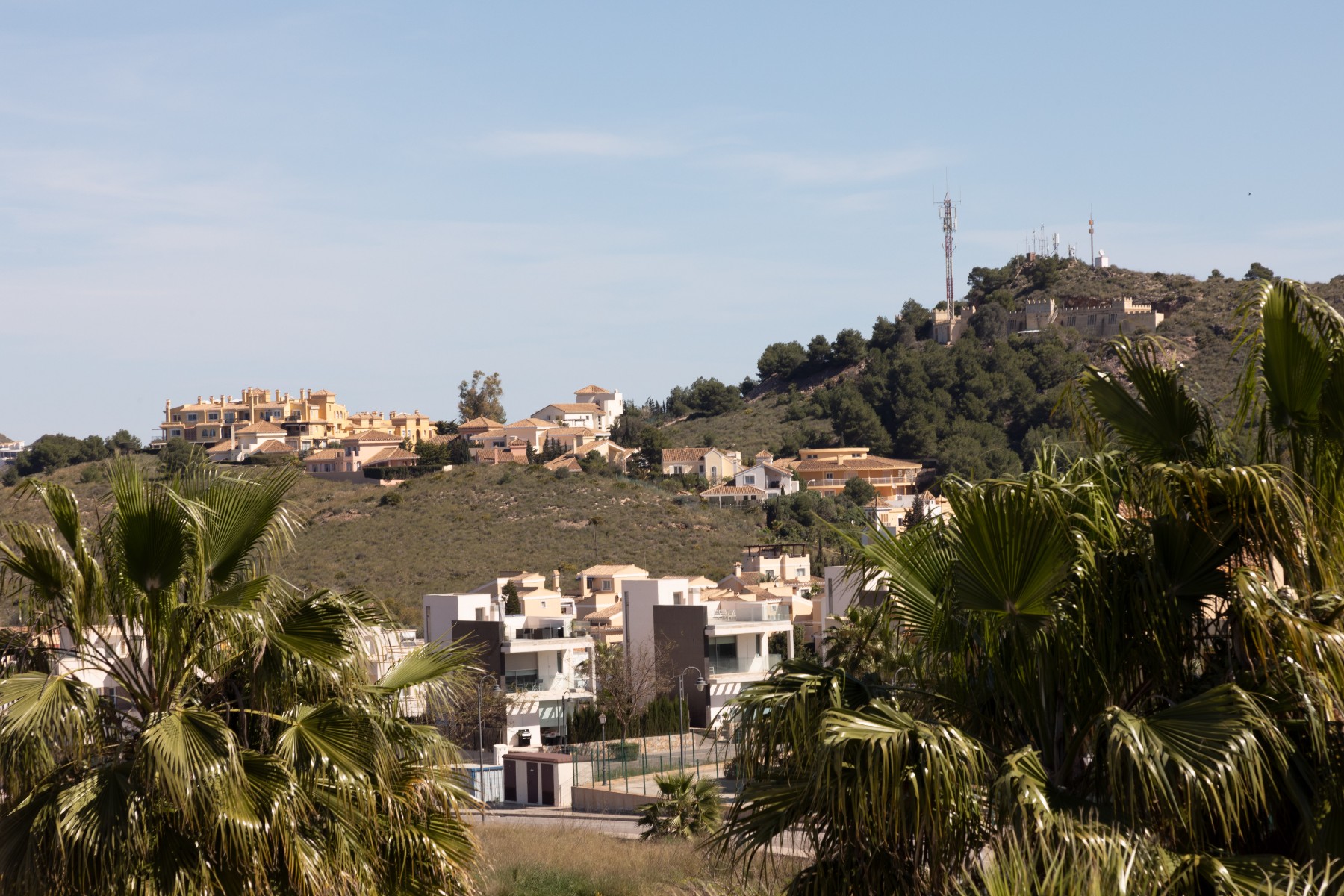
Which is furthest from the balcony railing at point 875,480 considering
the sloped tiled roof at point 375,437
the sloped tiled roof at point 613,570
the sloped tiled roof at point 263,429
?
the sloped tiled roof at point 263,429

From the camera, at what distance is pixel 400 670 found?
830 cm

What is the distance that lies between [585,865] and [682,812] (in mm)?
2746

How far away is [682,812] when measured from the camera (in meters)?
22.2

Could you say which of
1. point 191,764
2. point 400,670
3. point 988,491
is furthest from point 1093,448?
point 191,764

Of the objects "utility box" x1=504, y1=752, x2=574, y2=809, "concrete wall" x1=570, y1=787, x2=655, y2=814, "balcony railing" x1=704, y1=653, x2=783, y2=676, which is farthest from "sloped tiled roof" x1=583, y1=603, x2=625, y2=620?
"concrete wall" x1=570, y1=787, x2=655, y2=814

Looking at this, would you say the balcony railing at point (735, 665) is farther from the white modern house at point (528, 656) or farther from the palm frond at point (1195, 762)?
the palm frond at point (1195, 762)

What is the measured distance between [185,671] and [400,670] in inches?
46.3

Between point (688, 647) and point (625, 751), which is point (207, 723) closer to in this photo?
point (625, 751)

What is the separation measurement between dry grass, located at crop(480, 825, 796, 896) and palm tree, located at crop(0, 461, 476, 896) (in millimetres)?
8450

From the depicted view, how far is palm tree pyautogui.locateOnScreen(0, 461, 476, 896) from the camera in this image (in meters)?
6.89

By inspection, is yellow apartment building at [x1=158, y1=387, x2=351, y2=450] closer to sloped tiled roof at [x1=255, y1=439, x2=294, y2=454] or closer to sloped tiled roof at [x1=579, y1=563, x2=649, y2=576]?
sloped tiled roof at [x1=255, y1=439, x2=294, y2=454]

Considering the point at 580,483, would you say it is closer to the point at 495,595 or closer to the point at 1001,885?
the point at 495,595

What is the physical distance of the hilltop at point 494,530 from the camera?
7075cm

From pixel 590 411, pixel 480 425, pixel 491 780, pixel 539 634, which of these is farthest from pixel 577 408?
pixel 491 780
